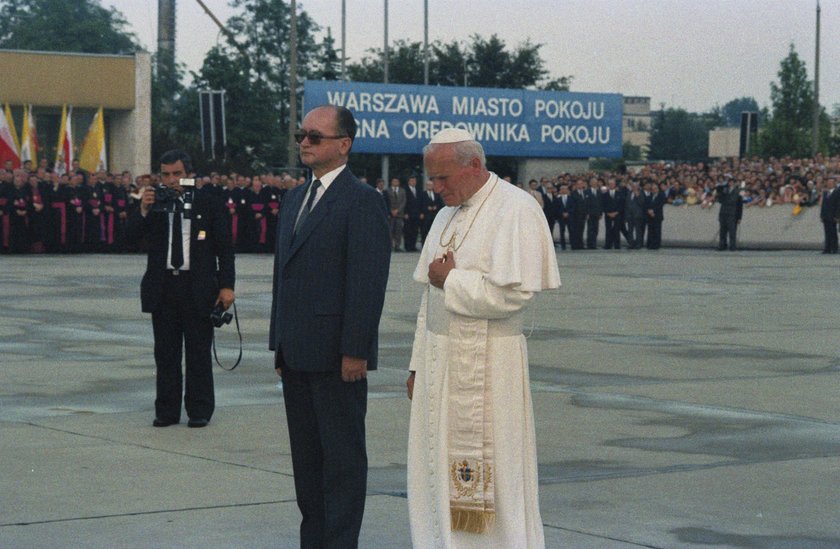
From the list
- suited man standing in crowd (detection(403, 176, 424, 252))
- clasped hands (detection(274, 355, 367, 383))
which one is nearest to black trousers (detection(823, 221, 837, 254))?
suited man standing in crowd (detection(403, 176, 424, 252))

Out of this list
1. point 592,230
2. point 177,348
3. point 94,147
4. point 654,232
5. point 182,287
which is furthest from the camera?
point 94,147

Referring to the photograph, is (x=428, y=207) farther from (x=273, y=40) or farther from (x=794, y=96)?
(x=273, y=40)

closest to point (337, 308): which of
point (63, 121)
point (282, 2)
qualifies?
point (63, 121)

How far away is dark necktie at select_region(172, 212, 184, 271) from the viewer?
9.62 meters

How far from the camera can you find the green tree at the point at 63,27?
298ft

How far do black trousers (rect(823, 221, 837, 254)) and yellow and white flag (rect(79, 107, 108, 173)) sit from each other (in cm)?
1884

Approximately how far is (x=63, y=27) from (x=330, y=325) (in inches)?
3533

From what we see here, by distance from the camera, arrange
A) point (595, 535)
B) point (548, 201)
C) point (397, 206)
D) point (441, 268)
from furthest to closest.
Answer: point (548, 201) < point (397, 206) < point (595, 535) < point (441, 268)

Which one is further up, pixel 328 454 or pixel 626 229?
pixel 328 454

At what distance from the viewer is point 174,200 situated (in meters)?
9.66

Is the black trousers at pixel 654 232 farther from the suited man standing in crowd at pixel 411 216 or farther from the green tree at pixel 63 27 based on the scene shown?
the green tree at pixel 63 27

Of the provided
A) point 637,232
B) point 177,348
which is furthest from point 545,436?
point 637,232

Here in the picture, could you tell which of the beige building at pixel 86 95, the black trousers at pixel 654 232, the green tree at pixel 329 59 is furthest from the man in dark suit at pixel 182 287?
the green tree at pixel 329 59

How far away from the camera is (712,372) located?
40.7 ft
